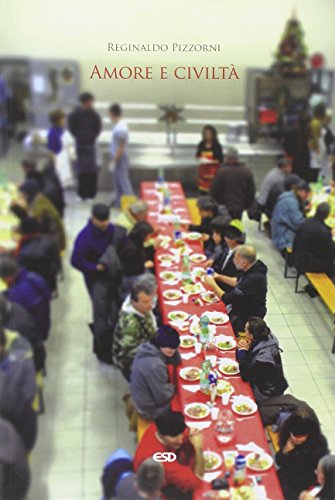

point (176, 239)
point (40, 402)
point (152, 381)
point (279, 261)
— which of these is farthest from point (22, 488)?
point (176, 239)

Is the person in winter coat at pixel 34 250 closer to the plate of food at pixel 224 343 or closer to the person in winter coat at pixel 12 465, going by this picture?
the person in winter coat at pixel 12 465

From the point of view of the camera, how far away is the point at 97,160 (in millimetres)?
2875

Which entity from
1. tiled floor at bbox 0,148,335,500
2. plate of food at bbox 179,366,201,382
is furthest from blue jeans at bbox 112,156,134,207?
plate of food at bbox 179,366,201,382

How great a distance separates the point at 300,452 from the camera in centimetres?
312

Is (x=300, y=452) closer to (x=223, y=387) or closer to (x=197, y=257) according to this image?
(x=223, y=387)

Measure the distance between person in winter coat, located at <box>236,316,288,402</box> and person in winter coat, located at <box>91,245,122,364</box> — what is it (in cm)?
96

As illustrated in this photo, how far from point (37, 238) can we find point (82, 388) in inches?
47.3

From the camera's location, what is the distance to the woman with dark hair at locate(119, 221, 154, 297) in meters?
4.37

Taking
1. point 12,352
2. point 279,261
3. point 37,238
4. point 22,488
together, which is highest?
point 37,238

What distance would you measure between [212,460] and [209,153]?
58.9 inches

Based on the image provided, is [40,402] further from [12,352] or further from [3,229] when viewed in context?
[3,229]

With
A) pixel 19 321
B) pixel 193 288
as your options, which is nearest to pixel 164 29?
pixel 19 321

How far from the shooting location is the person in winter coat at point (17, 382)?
265 cm

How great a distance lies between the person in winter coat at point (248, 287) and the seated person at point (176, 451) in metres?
0.64
